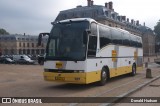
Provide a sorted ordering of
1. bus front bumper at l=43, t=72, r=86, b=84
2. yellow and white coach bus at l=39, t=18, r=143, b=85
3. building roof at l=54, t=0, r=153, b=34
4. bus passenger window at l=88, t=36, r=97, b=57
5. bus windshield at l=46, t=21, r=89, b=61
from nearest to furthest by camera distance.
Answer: bus front bumper at l=43, t=72, r=86, b=84 → yellow and white coach bus at l=39, t=18, r=143, b=85 → bus windshield at l=46, t=21, r=89, b=61 → bus passenger window at l=88, t=36, r=97, b=57 → building roof at l=54, t=0, r=153, b=34

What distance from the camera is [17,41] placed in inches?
5423

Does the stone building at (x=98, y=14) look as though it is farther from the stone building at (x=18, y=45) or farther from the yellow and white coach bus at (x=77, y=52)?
the yellow and white coach bus at (x=77, y=52)

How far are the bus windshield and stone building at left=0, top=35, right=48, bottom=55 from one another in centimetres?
12044

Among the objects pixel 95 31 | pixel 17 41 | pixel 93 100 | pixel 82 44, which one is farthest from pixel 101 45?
pixel 17 41

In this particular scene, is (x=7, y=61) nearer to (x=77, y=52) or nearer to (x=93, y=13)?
(x=93, y=13)

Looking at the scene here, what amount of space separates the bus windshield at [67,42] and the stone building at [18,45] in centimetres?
12044

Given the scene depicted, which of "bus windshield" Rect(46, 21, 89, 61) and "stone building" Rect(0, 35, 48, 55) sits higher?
"stone building" Rect(0, 35, 48, 55)

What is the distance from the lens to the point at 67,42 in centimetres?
1490

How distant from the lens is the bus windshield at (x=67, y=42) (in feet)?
47.8

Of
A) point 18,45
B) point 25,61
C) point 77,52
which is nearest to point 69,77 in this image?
point 77,52

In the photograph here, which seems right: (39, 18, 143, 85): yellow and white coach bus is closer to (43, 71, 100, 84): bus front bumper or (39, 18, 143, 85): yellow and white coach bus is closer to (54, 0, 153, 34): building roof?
Answer: (43, 71, 100, 84): bus front bumper

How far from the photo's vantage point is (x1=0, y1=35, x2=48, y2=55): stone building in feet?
448

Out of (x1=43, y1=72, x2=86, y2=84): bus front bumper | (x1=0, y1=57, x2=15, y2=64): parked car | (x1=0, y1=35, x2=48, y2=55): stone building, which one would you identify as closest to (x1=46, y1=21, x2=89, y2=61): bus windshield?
(x1=43, y1=72, x2=86, y2=84): bus front bumper

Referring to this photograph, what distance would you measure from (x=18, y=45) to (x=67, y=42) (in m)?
127
